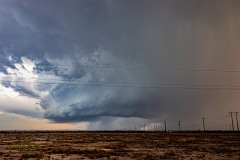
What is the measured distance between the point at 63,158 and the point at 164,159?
37.9 ft

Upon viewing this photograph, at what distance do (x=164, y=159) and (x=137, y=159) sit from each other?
9.88ft

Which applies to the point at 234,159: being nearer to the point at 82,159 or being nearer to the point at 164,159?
the point at 164,159

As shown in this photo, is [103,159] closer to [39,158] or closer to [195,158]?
[39,158]

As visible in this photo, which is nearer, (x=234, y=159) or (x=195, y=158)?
(x=234, y=159)

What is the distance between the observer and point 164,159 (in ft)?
104

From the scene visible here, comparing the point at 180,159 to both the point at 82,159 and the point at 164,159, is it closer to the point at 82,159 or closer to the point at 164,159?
the point at 164,159

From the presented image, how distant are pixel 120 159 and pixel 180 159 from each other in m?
6.54

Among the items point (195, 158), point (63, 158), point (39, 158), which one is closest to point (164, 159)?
point (195, 158)

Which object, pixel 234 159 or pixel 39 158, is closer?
pixel 234 159

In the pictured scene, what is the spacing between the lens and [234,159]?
30359 mm

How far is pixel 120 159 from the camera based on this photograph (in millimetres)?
32719

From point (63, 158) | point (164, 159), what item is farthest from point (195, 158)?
point (63, 158)

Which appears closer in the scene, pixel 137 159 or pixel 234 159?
pixel 234 159

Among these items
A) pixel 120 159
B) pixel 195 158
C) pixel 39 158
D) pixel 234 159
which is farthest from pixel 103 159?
pixel 234 159
